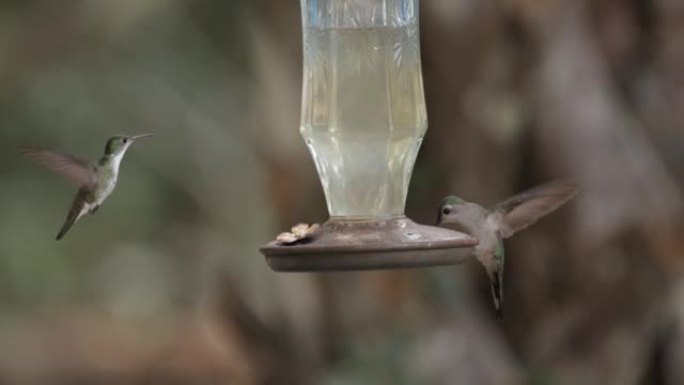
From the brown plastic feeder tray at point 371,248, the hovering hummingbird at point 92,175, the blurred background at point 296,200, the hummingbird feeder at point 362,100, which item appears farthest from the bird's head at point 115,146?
the blurred background at point 296,200

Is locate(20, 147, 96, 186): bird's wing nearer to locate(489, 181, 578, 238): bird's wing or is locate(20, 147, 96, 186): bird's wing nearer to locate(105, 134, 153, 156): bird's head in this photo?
locate(105, 134, 153, 156): bird's head

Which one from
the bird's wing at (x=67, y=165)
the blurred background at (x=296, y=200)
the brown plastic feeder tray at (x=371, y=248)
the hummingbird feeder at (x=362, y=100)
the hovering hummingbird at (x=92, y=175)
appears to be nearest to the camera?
the brown plastic feeder tray at (x=371, y=248)

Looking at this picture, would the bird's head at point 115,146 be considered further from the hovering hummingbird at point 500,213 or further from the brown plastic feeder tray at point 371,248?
the brown plastic feeder tray at point 371,248

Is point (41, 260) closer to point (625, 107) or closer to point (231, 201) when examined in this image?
point (231, 201)

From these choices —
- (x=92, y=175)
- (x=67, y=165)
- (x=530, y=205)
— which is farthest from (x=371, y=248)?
(x=92, y=175)

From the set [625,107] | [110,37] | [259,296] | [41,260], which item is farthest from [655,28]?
[41,260]

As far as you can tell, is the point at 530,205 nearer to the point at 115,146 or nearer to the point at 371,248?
the point at 371,248
